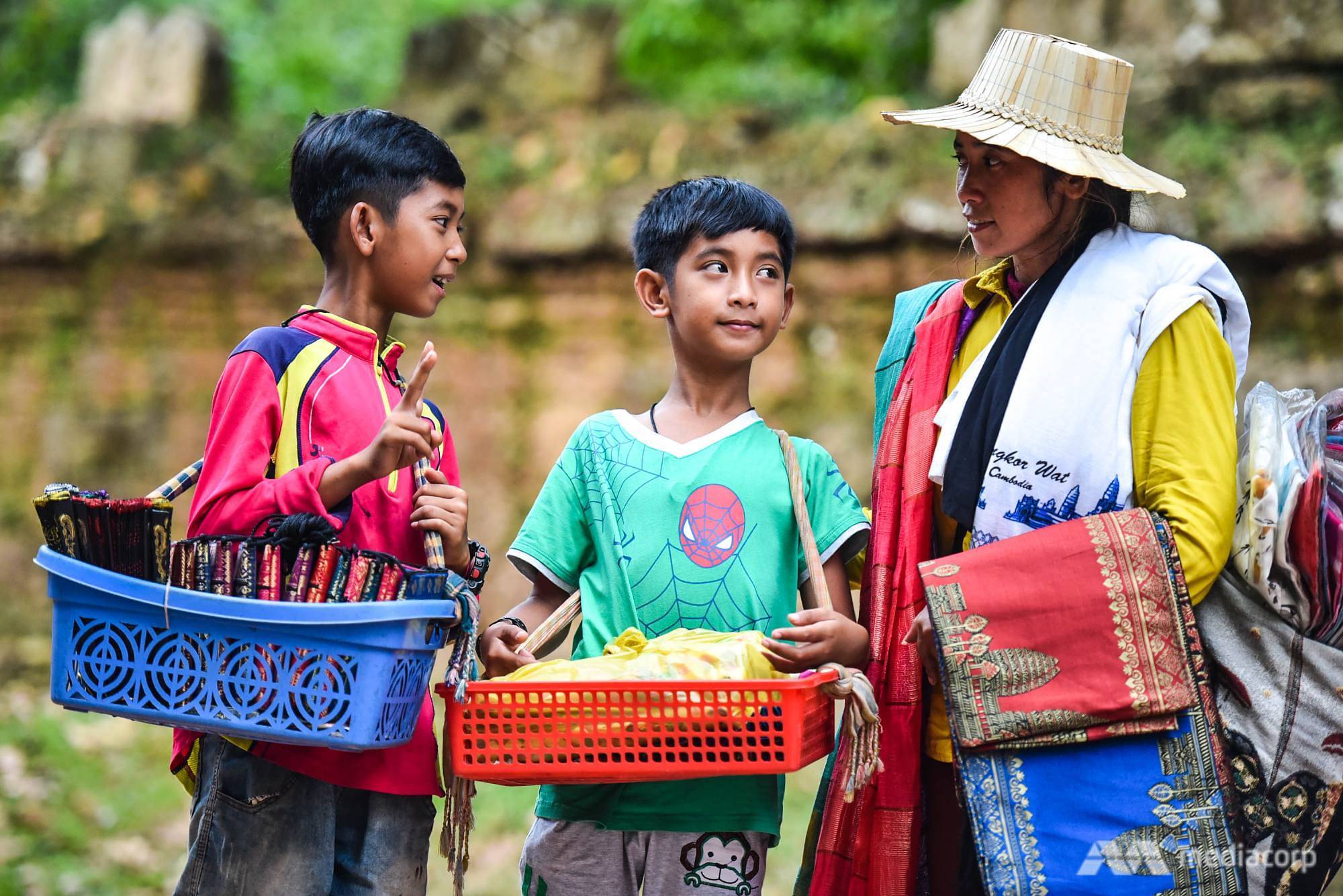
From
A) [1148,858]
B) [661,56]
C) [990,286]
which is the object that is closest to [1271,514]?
[1148,858]

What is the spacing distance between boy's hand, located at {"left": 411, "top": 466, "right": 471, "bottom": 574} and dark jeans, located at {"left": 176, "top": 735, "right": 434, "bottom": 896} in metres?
0.49

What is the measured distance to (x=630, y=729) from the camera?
7.77ft

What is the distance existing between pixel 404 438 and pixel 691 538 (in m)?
0.68

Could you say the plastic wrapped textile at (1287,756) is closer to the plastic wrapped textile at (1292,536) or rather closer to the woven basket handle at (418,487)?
the plastic wrapped textile at (1292,536)

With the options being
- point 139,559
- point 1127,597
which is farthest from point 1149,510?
point 139,559

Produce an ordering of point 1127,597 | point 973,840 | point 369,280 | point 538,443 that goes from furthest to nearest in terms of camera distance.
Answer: point 538,443
point 369,280
point 973,840
point 1127,597

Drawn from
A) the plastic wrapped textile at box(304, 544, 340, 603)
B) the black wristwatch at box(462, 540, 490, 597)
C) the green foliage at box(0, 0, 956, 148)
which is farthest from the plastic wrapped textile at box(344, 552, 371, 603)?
the green foliage at box(0, 0, 956, 148)

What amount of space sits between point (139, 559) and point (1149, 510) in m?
1.79

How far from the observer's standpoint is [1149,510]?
2502mm

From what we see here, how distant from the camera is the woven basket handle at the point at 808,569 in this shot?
8.73ft

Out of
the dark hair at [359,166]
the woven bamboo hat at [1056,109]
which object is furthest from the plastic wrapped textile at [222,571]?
the woven bamboo hat at [1056,109]

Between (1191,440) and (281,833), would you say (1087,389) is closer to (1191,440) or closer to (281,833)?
(1191,440)

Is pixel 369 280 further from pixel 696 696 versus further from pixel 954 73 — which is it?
pixel 954 73

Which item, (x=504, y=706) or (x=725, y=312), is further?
(x=725, y=312)
